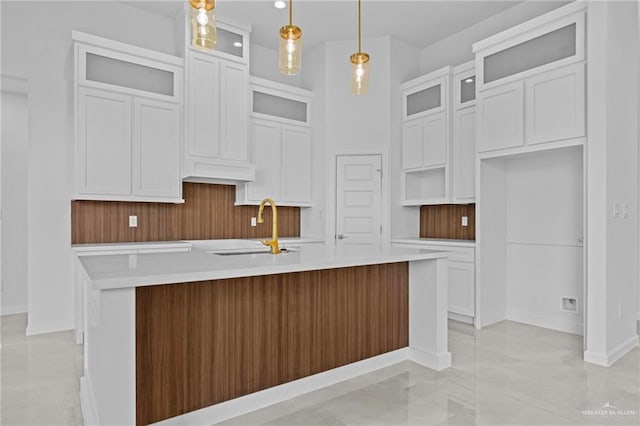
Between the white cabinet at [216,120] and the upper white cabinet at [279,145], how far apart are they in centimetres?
28

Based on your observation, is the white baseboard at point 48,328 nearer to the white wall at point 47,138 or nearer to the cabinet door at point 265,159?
the white wall at point 47,138

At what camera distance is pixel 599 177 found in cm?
305

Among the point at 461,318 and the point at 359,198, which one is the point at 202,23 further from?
the point at 461,318

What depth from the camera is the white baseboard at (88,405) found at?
1822 mm

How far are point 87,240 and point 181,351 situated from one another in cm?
256

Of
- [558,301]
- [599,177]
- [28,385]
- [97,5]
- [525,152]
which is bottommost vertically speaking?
[28,385]

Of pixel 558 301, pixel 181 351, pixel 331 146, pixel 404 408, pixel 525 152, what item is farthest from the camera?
pixel 331 146

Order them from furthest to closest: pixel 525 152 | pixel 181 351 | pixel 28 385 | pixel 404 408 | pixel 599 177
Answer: pixel 525 152, pixel 599 177, pixel 28 385, pixel 404 408, pixel 181 351

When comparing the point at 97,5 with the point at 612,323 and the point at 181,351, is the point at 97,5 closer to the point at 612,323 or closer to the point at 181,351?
the point at 181,351

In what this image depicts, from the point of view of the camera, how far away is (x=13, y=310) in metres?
4.52

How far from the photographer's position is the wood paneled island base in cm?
193

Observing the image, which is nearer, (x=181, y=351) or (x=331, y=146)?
(x=181, y=351)

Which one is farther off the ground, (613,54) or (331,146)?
(613,54)

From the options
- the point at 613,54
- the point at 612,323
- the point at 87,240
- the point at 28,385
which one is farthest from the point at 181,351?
the point at 613,54
